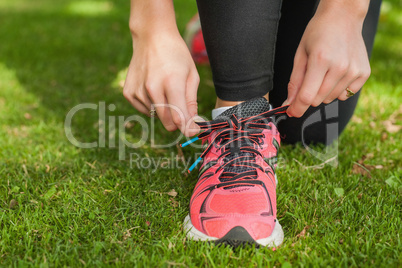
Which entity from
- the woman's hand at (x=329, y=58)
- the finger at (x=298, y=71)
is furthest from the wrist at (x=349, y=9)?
the finger at (x=298, y=71)

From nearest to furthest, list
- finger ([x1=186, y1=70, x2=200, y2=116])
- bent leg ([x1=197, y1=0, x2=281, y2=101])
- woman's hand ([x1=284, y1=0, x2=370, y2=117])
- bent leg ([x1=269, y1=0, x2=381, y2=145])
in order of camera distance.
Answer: woman's hand ([x1=284, y1=0, x2=370, y2=117]), finger ([x1=186, y1=70, x2=200, y2=116]), bent leg ([x1=197, y1=0, x2=281, y2=101]), bent leg ([x1=269, y1=0, x2=381, y2=145])

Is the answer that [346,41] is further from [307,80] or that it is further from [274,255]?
[274,255]

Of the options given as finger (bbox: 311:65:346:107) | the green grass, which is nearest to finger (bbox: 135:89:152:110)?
the green grass

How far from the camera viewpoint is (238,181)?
4.64 feet

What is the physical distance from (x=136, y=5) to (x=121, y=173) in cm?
81

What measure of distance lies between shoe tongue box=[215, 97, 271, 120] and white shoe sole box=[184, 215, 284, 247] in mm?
437

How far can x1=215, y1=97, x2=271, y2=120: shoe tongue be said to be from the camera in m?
1.51

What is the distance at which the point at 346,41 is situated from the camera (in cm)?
123

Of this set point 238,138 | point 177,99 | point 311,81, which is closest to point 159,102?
point 177,99

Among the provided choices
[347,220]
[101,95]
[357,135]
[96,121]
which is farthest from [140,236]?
[101,95]

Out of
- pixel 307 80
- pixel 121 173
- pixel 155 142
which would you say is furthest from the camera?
pixel 155 142

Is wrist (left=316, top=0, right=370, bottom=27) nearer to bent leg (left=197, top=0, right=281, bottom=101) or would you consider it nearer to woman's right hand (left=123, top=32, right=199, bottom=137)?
bent leg (left=197, top=0, right=281, bottom=101)

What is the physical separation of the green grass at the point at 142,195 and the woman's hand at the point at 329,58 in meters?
0.49

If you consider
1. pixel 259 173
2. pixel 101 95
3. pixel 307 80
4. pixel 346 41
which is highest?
pixel 346 41
